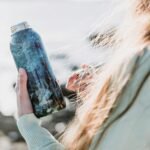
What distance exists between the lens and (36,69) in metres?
Answer: 1.24

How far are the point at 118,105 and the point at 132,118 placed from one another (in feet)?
0.18

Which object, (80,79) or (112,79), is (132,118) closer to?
(112,79)

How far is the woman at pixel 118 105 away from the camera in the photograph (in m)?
0.95

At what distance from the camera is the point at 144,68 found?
3.18 feet

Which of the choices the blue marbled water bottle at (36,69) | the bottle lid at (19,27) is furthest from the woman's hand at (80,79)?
the bottle lid at (19,27)

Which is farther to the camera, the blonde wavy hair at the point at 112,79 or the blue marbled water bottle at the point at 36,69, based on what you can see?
the blue marbled water bottle at the point at 36,69

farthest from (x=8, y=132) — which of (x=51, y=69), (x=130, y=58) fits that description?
(x=130, y=58)

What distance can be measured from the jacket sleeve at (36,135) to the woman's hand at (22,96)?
2 cm

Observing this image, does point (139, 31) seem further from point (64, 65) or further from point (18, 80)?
point (64, 65)

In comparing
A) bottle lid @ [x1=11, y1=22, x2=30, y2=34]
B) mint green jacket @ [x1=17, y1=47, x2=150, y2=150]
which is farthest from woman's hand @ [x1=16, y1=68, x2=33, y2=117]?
mint green jacket @ [x1=17, y1=47, x2=150, y2=150]

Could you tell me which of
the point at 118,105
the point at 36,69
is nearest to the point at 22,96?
the point at 36,69

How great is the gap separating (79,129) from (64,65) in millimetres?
830

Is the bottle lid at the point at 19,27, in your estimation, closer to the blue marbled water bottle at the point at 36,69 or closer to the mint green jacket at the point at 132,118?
the blue marbled water bottle at the point at 36,69

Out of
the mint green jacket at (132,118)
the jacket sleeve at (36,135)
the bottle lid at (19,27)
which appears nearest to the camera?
the mint green jacket at (132,118)
